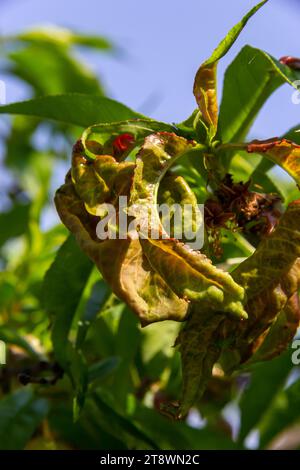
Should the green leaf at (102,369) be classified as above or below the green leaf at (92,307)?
below

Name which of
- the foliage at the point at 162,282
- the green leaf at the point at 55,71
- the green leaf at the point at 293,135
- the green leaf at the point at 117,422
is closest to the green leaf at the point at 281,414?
the foliage at the point at 162,282

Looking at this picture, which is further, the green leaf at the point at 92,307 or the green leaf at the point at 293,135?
the green leaf at the point at 92,307

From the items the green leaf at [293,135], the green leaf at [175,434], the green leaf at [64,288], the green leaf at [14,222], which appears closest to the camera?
the green leaf at [293,135]

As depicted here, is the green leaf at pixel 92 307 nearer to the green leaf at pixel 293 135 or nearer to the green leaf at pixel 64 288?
the green leaf at pixel 64 288

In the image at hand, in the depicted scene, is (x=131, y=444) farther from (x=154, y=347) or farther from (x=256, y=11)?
(x=256, y=11)

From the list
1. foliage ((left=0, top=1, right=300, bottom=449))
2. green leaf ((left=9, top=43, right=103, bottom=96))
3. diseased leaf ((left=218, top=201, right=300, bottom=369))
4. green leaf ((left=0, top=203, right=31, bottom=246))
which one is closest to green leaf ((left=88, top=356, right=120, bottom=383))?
foliage ((left=0, top=1, right=300, bottom=449))

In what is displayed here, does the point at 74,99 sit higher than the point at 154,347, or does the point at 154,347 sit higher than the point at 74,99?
the point at 74,99

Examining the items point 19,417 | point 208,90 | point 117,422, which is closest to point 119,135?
point 208,90

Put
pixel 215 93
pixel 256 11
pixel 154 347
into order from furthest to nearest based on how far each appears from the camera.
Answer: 1. pixel 154 347
2. pixel 215 93
3. pixel 256 11

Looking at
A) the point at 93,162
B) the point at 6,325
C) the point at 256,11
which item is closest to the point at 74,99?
the point at 93,162
